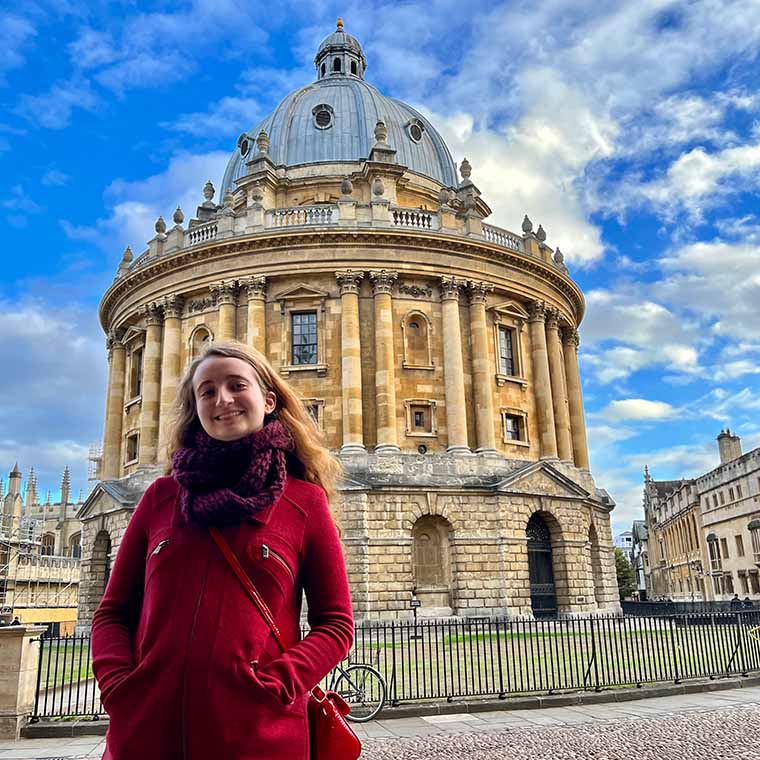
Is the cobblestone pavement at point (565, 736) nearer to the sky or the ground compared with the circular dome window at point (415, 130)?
nearer to the ground

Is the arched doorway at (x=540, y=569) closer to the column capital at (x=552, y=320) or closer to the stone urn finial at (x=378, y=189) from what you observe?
the column capital at (x=552, y=320)

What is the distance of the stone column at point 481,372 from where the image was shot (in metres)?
31.4

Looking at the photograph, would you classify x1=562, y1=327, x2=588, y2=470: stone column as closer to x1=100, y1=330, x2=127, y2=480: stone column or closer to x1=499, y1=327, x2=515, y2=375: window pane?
x1=499, y1=327, x2=515, y2=375: window pane

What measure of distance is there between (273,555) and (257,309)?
29456 mm

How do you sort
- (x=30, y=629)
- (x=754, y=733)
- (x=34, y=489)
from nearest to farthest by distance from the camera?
1. (x=754, y=733)
2. (x=30, y=629)
3. (x=34, y=489)

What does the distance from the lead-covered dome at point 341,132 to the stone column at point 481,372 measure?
11.2 metres

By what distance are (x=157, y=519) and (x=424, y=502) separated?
86.2 ft

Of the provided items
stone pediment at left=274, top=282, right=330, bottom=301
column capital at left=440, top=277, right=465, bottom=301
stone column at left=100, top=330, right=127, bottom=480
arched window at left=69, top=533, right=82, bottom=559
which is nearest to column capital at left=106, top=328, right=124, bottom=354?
stone column at left=100, top=330, right=127, bottom=480

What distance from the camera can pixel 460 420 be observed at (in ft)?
101

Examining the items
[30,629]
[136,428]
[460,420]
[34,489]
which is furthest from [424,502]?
[34,489]

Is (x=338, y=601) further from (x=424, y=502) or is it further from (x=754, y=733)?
(x=424, y=502)

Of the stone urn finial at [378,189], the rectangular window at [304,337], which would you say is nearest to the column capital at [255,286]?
the rectangular window at [304,337]

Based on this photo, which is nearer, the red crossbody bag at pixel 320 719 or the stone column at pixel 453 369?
the red crossbody bag at pixel 320 719

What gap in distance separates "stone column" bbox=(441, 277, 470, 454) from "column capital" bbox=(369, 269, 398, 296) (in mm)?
2442
